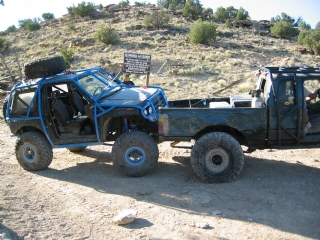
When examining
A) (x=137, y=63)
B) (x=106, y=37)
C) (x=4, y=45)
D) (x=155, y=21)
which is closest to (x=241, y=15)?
(x=155, y=21)

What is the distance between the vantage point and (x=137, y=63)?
10586 mm

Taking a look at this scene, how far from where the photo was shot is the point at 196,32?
2781 centimetres

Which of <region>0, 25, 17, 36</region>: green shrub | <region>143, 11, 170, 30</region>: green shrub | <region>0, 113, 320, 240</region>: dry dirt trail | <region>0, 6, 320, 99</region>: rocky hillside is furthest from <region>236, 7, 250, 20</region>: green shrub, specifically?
<region>0, 113, 320, 240</region>: dry dirt trail

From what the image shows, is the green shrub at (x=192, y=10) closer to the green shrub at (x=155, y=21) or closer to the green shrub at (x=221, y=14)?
the green shrub at (x=221, y=14)

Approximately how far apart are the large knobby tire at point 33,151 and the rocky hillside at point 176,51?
7.66m

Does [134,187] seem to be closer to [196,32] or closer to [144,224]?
[144,224]

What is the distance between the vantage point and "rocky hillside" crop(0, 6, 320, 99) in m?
16.9

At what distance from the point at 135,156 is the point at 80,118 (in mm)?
1667

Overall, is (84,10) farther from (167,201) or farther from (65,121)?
(167,201)

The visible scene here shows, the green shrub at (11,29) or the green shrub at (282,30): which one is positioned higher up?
the green shrub at (11,29)

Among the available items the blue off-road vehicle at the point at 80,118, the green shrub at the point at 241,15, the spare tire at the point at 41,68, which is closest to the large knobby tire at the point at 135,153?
the blue off-road vehicle at the point at 80,118

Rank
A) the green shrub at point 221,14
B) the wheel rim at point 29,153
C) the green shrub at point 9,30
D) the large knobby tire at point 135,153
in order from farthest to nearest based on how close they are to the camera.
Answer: the green shrub at point 9,30, the green shrub at point 221,14, the wheel rim at point 29,153, the large knobby tire at point 135,153

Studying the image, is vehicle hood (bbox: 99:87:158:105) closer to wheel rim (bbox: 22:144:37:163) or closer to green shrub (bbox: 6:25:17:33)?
wheel rim (bbox: 22:144:37:163)

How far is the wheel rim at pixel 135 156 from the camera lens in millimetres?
6273
